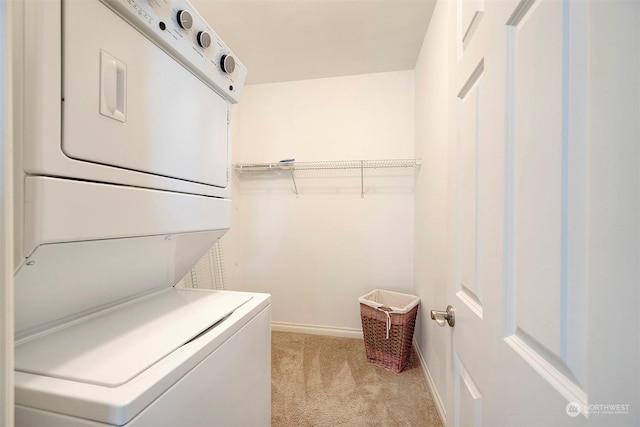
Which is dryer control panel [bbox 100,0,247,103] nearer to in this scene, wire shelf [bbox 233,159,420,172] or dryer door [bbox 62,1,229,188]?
dryer door [bbox 62,1,229,188]

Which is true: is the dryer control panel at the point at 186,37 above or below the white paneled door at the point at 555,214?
above

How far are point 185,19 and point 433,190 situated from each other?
1623 mm

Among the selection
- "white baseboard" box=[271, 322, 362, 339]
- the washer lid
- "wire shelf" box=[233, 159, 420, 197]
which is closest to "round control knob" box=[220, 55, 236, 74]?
the washer lid

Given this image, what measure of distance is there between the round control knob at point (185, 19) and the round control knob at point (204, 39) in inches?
2.1

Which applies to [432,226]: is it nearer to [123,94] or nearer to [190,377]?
[190,377]

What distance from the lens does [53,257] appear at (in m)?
0.60

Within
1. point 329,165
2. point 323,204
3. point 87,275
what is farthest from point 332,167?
point 87,275

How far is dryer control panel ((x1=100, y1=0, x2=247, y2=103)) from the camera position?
2.37ft

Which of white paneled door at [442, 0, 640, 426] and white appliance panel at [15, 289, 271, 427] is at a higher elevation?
white paneled door at [442, 0, 640, 426]

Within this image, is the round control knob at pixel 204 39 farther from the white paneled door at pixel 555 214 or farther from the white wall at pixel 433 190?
the white wall at pixel 433 190

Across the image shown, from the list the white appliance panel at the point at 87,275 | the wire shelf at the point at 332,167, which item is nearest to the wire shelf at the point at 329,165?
the wire shelf at the point at 332,167

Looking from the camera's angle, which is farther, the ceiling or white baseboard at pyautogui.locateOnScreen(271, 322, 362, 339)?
white baseboard at pyautogui.locateOnScreen(271, 322, 362, 339)

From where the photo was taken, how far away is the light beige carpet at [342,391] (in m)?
1.53

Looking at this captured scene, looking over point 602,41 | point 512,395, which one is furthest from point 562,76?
point 512,395
